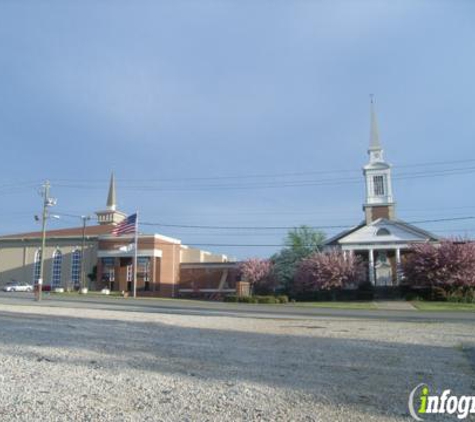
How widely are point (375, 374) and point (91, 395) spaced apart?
14.9ft

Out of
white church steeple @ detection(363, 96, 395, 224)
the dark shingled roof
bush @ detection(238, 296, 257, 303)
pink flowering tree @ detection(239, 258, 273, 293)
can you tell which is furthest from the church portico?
the dark shingled roof

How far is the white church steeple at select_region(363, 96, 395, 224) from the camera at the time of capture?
5612cm

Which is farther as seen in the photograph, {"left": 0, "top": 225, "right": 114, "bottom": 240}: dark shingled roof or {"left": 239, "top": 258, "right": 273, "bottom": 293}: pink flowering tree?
{"left": 0, "top": 225, "right": 114, "bottom": 240}: dark shingled roof

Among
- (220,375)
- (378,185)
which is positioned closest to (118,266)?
(378,185)

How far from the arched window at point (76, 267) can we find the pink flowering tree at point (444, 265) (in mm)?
41637

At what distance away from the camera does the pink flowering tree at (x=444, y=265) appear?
133ft

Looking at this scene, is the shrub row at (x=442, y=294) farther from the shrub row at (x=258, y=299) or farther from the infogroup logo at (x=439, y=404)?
the infogroup logo at (x=439, y=404)

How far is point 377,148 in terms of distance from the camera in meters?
58.8

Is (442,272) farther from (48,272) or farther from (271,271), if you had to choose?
(48,272)

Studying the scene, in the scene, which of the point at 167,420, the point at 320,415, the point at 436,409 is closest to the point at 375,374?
the point at 436,409

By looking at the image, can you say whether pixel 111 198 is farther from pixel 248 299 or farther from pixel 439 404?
pixel 439 404

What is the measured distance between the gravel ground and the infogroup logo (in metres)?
0.16

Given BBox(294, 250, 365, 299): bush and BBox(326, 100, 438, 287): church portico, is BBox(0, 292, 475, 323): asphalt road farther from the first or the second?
BBox(326, 100, 438, 287): church portico

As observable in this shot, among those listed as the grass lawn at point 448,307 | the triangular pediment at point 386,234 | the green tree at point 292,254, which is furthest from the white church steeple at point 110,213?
the grass lawn at point 448,307
